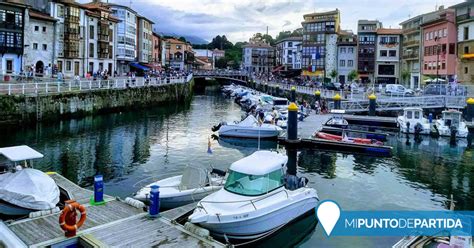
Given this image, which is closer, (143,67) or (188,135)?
(188,135)

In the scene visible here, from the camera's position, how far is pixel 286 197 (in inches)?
667

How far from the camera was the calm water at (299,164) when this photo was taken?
2131 cm

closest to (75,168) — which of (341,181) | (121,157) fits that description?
(121,157)

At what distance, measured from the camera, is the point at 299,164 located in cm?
A: 2998

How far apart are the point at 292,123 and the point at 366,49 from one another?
6913cm

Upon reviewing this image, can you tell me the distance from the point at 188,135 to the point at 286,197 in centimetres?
2505

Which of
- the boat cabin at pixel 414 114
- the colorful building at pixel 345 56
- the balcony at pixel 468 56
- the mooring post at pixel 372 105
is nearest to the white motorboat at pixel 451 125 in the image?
the boat cabin at pixel 414 114

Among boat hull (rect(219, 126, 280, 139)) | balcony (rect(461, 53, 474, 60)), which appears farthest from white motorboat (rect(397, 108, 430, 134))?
balcony (rect(461, 53, 474, 60))

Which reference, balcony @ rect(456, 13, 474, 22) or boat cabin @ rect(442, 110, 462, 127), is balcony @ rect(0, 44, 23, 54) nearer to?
boat cabin @ rect(442, 110, 462, 127)

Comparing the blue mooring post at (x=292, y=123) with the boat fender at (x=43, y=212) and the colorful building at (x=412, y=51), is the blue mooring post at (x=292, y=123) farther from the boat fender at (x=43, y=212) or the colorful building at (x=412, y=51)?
the colorful building at (x=412, y=51)

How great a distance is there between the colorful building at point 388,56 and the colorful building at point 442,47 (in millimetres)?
17047

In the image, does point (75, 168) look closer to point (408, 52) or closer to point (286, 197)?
point (286, 197)

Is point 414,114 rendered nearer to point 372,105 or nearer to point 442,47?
point 372,105

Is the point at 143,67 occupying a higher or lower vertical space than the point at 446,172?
higher
